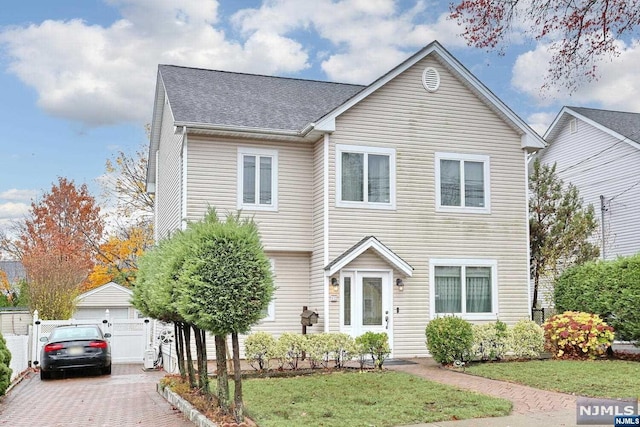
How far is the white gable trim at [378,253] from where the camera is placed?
58.7 feet

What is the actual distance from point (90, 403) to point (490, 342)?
9202 mm

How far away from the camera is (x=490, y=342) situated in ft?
54.5

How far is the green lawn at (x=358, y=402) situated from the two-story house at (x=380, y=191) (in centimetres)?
498

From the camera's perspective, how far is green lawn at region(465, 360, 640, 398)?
11.9 m

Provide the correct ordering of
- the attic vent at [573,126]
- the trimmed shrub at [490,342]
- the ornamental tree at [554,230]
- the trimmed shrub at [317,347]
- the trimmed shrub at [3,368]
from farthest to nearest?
1. the attic vent at [573,126]
2. the ornamental tree at [554,230]
3. the trimmed shrub at [490,342]
4. the trimmed shrub at [317,347]
5. the trimmed shrub at [3,368]

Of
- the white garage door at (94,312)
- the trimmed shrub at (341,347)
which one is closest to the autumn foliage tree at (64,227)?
the white garage door at (94,312)

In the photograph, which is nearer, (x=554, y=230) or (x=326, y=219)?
(x=326, y=219)

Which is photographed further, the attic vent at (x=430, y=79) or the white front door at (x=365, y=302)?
the attic vent at (x=430, y=79)

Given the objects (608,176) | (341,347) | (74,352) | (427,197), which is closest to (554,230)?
(608,176)

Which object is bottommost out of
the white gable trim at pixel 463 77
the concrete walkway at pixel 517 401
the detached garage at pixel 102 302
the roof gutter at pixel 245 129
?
the concrete walkway at pixel 517 401

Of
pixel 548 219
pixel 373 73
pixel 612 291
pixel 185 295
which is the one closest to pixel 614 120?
pixel 548 219

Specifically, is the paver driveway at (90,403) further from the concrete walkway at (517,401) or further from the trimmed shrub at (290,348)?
the concrete walkway at (517,401)

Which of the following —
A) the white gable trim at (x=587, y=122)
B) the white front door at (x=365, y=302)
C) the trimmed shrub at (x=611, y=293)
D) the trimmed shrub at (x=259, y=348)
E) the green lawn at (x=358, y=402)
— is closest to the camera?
the green lawn at (x=358, y=402)

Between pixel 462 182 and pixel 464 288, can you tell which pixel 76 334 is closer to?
pixel 464 288
